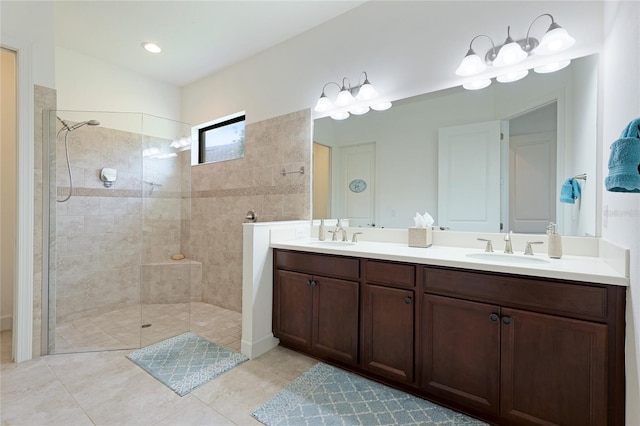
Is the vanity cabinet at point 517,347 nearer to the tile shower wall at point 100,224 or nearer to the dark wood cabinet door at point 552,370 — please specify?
the dark wood cabinet door at point 552,370

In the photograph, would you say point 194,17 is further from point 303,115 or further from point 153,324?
point 153,324

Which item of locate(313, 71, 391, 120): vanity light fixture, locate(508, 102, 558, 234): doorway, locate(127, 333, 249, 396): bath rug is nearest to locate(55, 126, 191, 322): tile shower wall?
locate(127, 333, 249, 396): bath rug

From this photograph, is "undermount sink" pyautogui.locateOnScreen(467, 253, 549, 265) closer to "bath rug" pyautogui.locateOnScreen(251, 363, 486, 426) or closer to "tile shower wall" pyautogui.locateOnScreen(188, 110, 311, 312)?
"bath rug" pyautogui.locateOnScreen(251, 363, 486, 426)

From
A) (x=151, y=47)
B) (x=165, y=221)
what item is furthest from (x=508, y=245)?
(x=151, y=47)

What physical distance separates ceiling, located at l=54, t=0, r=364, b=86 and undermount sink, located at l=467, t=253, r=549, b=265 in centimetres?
216

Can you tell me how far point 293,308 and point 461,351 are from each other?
1.15 metres

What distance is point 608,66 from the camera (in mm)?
1495

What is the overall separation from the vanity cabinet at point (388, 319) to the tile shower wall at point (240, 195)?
111 cm

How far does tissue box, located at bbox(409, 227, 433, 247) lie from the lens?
2000mm

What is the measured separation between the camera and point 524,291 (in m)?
1.33

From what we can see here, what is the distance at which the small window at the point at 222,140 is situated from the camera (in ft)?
11.0

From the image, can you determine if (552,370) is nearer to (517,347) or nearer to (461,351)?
(517,347)

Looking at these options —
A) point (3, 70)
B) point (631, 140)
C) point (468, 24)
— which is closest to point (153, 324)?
point (3, 70)

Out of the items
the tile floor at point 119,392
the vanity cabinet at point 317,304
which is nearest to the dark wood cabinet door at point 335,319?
the vanity cabinet at point 317,304
